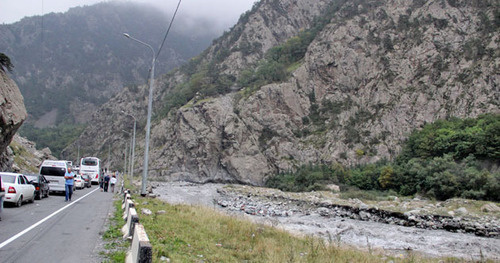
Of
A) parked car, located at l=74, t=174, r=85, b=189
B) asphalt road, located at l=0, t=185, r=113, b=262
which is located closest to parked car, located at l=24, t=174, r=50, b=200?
asphalt road, located at l=0, t=185, r=113, b=262

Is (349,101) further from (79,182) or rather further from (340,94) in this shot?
(79,182)

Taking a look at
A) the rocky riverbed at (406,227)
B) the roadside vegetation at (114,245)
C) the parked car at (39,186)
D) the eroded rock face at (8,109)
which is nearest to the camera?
the roadside vegetation at (114,245)

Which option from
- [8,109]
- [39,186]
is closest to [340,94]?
[8,109]

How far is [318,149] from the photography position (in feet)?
238

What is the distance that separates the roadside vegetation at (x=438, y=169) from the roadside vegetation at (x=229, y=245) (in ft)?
106

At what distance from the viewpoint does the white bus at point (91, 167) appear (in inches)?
1917

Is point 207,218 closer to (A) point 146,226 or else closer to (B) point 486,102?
A: (A) point 146,226

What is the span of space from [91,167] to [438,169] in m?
45.9

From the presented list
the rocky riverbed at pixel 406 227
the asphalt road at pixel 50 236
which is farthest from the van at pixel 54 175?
the asphalt road at pixel 50 236

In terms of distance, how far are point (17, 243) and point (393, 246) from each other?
16.0 m

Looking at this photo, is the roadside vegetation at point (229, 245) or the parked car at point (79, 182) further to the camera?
the parked car at point (79, 182)

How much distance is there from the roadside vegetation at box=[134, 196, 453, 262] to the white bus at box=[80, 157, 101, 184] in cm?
4008

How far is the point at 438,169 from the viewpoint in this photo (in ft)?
140

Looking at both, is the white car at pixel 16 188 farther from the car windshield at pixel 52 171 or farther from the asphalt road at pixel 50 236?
the car windshield at pixel 52 171
